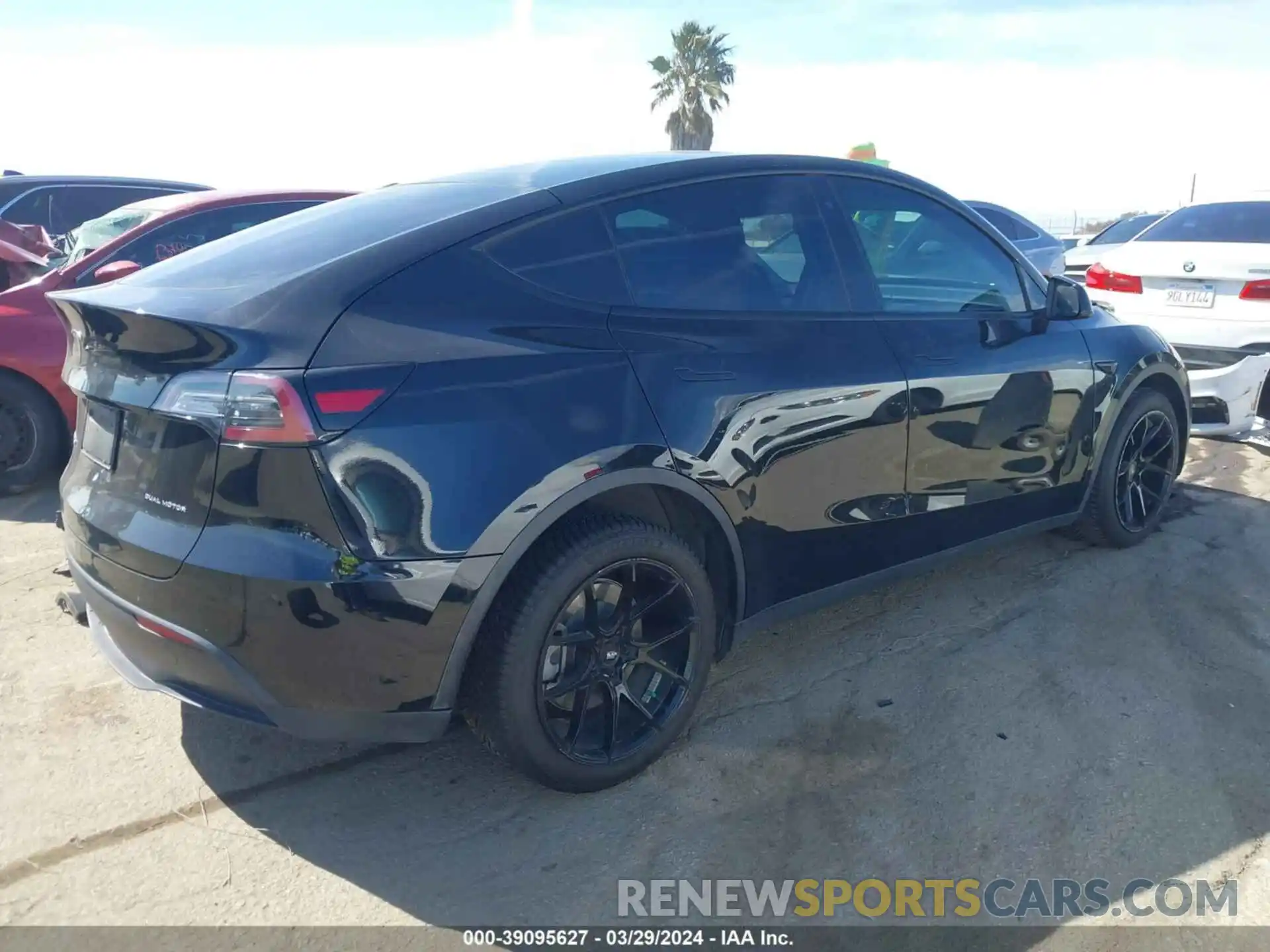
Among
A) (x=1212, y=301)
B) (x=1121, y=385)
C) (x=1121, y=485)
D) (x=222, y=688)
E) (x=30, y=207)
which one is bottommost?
(x=1121, y=485)

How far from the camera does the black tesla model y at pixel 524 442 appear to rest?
2285 mm

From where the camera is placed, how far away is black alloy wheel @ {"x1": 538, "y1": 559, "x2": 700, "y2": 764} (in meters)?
2.70

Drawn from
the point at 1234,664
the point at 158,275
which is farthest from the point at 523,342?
the point at 1234,664

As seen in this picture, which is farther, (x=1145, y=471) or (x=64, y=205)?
(x=64, y=205)

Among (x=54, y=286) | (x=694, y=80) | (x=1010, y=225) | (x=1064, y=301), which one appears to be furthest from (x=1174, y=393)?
(x=694, y=80)

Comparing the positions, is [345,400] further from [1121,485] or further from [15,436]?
[15,436]

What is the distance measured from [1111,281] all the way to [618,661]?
5514mm

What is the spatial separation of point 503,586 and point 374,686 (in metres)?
0.39

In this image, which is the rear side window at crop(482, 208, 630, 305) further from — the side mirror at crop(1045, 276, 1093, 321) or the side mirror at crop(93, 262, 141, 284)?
the side mirror at crop(93, 262, 141, 284)

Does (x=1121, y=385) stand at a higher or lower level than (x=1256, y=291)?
lower

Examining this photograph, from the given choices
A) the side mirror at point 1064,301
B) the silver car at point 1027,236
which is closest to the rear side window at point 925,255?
the side mirror at point 1064,301

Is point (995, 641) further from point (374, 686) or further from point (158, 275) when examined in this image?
point (158, 275)

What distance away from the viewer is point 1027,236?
34.2 feet

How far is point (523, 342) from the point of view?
2.53m
